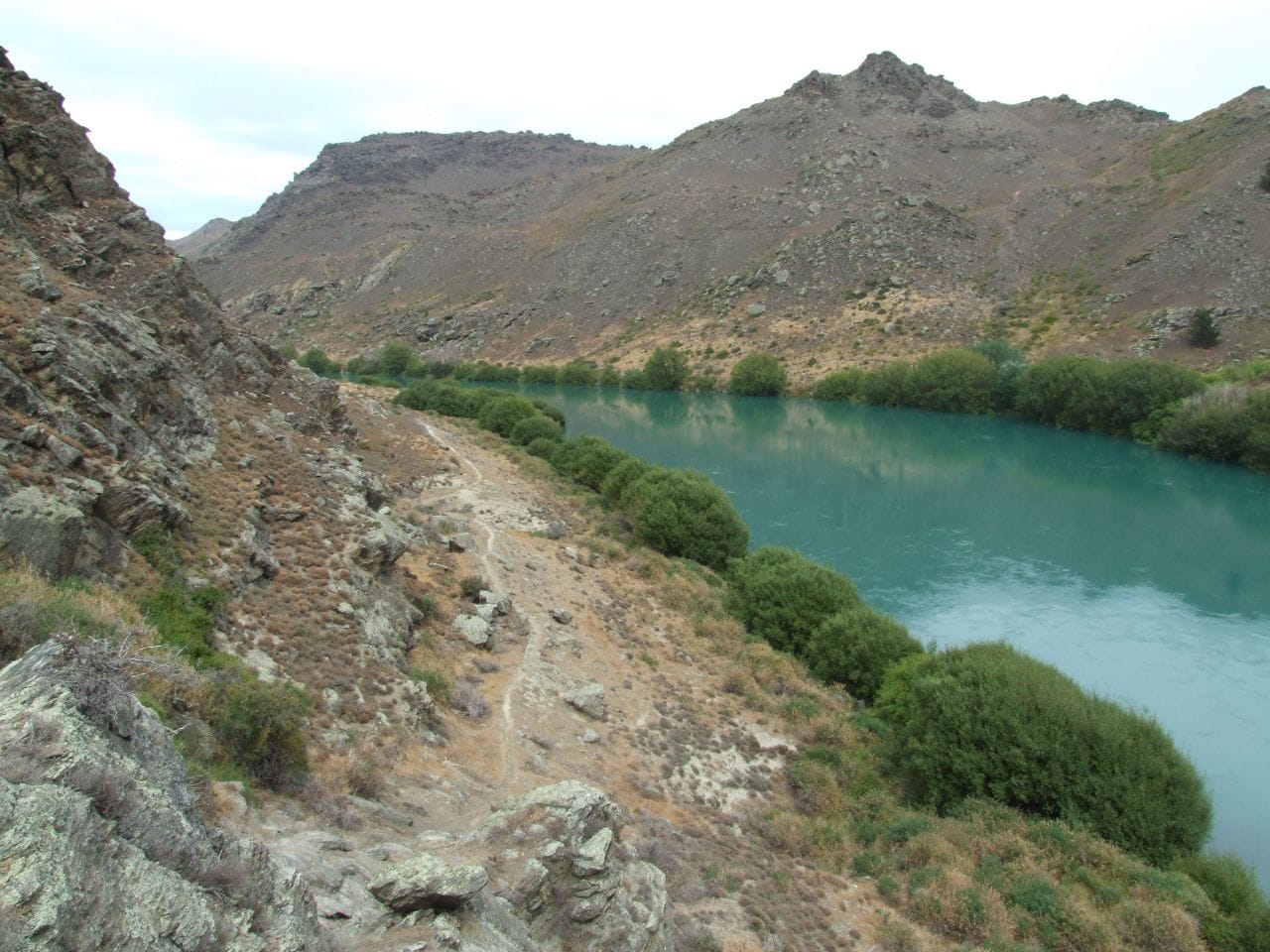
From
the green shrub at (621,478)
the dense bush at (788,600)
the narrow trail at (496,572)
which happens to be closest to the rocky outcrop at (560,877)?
the narrow trail at (496,572)

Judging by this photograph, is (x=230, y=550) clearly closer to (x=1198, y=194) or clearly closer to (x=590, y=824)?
(x=590, y=824)

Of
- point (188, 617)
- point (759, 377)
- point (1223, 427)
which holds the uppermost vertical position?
point (188, 617)

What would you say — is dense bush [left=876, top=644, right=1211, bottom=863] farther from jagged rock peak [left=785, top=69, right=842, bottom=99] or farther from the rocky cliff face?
jagged rock peak [left=785, top=69, right=842, bottom=99]

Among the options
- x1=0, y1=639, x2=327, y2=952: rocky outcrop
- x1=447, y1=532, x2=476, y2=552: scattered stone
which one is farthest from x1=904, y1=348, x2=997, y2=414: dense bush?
x1=0, y1=639, x2=327, y2=952: rocky outcrop

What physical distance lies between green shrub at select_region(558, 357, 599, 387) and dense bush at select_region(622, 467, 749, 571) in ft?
216

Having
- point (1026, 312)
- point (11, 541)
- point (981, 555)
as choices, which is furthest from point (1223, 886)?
point (1026, 312)

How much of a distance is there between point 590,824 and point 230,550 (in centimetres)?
838

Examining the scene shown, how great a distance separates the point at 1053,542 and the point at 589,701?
3031cm

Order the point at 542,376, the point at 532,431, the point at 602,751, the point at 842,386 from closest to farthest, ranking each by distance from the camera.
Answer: the point at 602,751 < the point at 532,431 < the point at 842,386 < the point at 542,376

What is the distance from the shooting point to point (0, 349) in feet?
41.9

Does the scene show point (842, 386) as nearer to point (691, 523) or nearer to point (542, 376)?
point (542, 376)

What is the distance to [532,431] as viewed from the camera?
164 ft

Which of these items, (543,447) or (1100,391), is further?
(1100,391)

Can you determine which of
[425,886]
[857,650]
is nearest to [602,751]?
[857,650]
